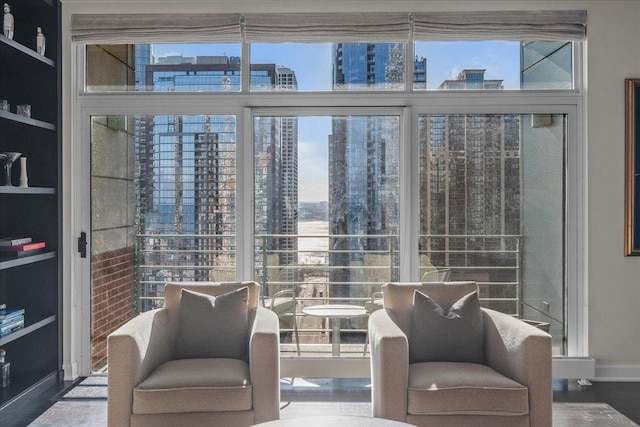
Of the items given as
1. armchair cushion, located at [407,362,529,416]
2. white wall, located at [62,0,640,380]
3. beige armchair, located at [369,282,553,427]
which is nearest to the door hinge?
white wall, located at [62,0,640,380]

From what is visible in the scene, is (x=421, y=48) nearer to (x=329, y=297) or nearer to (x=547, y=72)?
(x=547, y=72)

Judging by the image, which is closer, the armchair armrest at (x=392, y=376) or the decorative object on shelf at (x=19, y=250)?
the armchair armrest at (x=392, y=376)

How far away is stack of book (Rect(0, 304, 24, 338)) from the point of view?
11.1 feet

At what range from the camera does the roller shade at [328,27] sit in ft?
12.5

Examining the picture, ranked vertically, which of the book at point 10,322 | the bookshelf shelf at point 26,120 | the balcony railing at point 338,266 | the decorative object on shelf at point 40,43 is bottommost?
the book at point 10,322

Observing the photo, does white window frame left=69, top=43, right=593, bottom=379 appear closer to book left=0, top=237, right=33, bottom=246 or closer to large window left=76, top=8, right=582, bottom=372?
large window left=76, top=8, right=582, bottom=372

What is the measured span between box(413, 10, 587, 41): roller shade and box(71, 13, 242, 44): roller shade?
1336mm

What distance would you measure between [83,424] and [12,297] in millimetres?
1259

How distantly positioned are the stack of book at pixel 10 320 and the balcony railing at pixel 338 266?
0.85 meters

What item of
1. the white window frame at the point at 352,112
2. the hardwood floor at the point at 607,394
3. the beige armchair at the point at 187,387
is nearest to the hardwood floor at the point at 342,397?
the hardwood floor at the point at 607,394

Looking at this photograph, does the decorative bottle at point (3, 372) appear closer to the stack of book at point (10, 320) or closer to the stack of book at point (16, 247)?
the stack of book at point (10, 320)

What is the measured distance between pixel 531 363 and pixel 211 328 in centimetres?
164

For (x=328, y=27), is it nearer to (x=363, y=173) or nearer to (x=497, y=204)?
(x=363, y=173)

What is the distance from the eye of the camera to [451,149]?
390 centimetres
